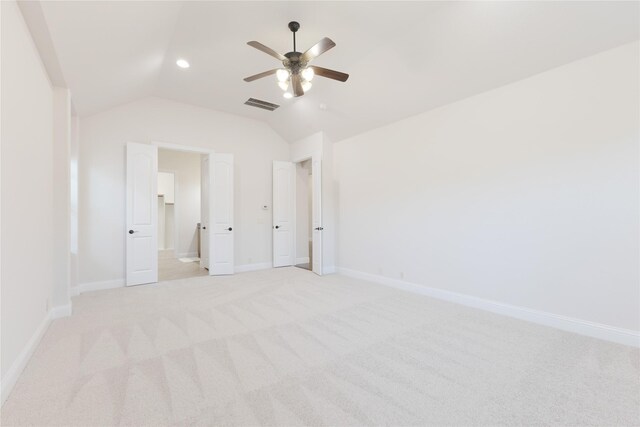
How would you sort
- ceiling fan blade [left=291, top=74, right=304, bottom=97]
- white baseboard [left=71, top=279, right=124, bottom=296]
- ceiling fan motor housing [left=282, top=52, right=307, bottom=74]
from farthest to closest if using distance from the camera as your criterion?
white baseboard [left=71, top=279, right=124, bottom=296]
ceiling fan blade [left=291, top=74, right=304, bottom=97]
ceiling fan motor housing [left=282, top=52, right=307, bottom=74]

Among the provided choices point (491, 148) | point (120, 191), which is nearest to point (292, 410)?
point (491, 148)

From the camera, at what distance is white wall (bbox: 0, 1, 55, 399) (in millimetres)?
1870

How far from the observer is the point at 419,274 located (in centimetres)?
430

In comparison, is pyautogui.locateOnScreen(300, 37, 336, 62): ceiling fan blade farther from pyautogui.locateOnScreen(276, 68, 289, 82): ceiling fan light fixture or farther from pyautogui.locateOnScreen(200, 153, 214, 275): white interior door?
pyautogui.locateOnScreen(200, 153, 214, 275): white interior door

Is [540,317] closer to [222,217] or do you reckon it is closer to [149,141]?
[222,217]

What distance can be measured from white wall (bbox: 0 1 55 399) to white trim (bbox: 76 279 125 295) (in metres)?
1.65

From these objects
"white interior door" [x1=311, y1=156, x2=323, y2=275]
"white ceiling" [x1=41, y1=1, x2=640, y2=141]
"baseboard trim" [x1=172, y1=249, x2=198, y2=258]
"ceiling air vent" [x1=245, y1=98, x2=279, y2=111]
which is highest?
"ceiling air vent" [x1=245, y1=98, x2=279, y2=111]

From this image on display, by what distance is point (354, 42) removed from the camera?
11.2 ft

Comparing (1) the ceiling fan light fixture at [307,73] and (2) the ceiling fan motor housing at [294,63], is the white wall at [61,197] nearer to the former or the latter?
(2) the ceiling fan motor housing at [294,63]

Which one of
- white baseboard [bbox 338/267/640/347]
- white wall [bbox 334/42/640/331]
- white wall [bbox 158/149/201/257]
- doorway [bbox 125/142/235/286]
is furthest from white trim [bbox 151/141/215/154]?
white baseboard [bbox 338/267/640/347]

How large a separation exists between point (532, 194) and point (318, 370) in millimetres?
3034

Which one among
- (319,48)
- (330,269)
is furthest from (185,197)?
(319,48)

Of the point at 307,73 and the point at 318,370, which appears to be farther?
the point at 307,73

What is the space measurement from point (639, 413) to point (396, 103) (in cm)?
397
